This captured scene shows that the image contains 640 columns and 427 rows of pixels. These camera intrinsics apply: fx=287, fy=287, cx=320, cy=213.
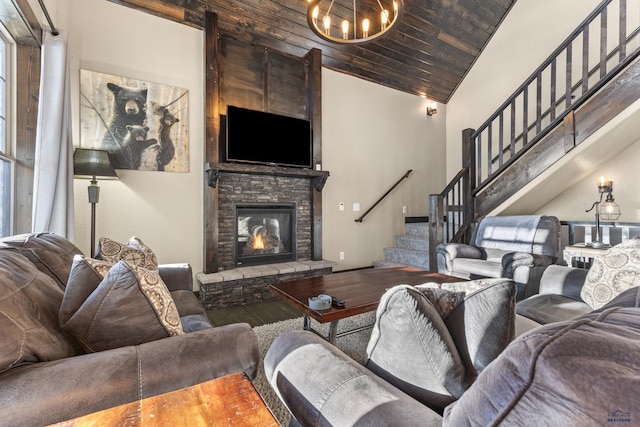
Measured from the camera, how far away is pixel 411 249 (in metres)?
4.50

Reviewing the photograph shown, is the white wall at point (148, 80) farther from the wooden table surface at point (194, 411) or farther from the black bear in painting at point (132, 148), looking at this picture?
the wooden table surface at point (194, 411)

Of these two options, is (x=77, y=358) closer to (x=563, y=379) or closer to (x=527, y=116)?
(x=563, y=379)

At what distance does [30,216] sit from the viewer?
2273 mm

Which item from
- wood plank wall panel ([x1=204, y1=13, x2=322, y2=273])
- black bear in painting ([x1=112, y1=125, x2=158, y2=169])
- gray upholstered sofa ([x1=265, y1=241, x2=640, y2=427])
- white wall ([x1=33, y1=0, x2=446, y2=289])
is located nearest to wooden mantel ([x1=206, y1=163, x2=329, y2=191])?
wood plank wall panel ([x1=204, y1=13, x2=322, y2=273])

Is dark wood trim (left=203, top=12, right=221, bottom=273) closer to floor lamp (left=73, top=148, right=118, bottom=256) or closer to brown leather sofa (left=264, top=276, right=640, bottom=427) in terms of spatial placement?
floor lamp (left=73, top=148, right=118, bottom=256)

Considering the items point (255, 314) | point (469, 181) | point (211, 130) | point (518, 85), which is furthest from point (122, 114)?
point (518, 85)

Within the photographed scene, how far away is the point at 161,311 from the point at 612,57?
569cm

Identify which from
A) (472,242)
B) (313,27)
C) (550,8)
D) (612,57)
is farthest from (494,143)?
(313,27)

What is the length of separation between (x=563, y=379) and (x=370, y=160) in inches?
181

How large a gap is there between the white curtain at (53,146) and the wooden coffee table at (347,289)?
1.84m

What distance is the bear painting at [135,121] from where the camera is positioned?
2.90 metres

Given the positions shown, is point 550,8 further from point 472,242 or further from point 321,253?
point 321,253

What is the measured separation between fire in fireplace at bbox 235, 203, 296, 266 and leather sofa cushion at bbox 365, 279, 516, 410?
305 cm

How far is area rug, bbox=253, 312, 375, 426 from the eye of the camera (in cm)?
159
